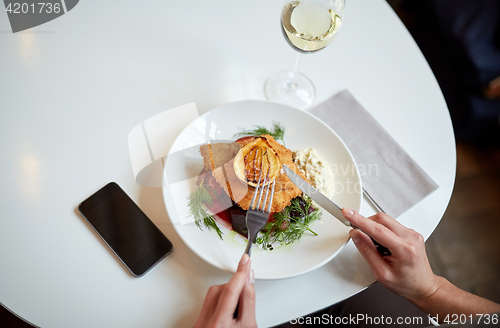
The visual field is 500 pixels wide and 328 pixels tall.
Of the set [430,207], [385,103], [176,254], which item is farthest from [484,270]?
[176,254]

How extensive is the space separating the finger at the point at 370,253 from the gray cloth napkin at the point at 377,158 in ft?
0.63

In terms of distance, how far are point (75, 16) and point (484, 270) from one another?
2.56 metres

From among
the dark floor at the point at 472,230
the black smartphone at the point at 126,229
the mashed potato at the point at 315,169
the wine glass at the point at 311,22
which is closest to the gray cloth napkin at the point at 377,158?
the mashed potato at the point at 315,169

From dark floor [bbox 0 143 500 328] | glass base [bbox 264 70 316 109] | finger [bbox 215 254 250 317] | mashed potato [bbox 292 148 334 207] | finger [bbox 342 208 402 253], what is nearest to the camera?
finger [bbox 215 254 250 317]

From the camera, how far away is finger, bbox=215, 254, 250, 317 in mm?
738

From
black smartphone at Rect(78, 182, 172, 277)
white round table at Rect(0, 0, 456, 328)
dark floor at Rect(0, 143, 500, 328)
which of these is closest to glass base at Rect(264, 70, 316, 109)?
white round table at Rect(0, 0, 456, 328)

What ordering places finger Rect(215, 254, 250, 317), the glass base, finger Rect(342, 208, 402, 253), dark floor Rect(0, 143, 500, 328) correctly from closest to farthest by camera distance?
1. finger Rect(215, 254, 250, 317)
2. finger Rect(342, 208, 402, 253)
3. the glass base
4. dark floor Rect(0, 143, 500, 328)

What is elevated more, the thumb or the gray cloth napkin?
the gray cloth napkin

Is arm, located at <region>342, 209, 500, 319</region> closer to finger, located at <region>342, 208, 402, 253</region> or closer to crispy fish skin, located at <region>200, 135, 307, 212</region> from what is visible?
finger, located at <region>342, 208, 402, 253</region>

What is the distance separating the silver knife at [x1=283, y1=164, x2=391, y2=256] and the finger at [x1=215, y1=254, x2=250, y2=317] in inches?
11.7

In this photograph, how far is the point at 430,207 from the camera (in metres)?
1.06

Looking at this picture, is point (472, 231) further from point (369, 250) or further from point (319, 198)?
point (319, 198)

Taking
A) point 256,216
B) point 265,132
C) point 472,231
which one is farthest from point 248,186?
point 472,231

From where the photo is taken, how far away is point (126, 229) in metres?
0.92
